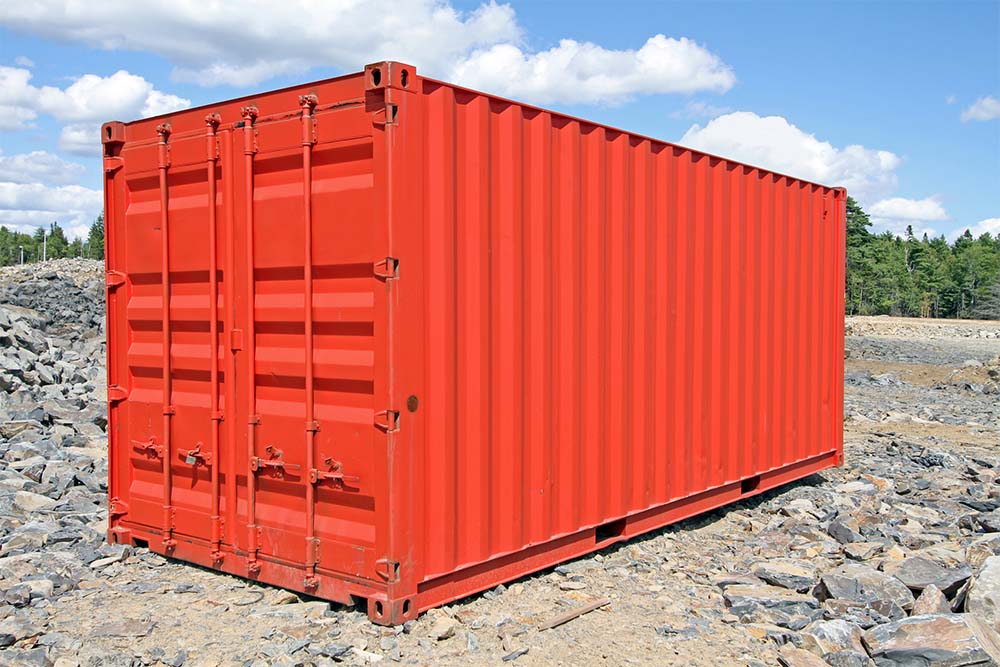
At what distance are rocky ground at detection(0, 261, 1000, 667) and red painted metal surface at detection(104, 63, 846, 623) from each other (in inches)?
9.4

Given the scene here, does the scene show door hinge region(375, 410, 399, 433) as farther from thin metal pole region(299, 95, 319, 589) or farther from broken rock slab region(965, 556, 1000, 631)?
broken rock slab region(965, 556, 1000, 631)

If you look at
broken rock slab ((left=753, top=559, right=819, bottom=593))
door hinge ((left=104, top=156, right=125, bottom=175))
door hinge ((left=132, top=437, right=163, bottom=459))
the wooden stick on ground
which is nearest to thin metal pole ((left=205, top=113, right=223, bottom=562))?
door hinge ((left=132, top=437, right=163, bottom=459))

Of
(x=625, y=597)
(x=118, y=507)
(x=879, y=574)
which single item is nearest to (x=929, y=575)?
(x=879, y=574)

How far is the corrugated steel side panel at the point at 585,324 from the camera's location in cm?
503

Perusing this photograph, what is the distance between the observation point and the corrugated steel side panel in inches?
198

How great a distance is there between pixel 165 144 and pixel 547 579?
3.93m

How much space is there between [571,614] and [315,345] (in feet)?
7.41

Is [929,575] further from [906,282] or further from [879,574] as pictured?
[906,282]

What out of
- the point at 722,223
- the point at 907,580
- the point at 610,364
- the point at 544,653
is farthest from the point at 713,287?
the point at 544,653

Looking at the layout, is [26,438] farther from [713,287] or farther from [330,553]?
[713,287]

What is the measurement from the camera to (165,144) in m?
5.79

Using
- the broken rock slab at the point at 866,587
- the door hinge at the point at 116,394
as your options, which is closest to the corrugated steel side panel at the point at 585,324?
the broken rock slab at the point at 866,587

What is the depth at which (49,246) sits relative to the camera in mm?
109125

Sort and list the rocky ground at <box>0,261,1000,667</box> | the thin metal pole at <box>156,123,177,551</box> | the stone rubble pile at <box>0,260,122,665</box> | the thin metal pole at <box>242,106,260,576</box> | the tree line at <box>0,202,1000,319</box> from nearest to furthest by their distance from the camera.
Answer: the rocky ground at <box>0,261,1000,667</box>
the thin metal pole at <box>242,106,260,576</box>
the stone rubble pile at <box>0,260,122,665</box>
the thin metal pole at <box>156,123,177,551</box>
the tree line at <box>0,202,1000,319</box>
